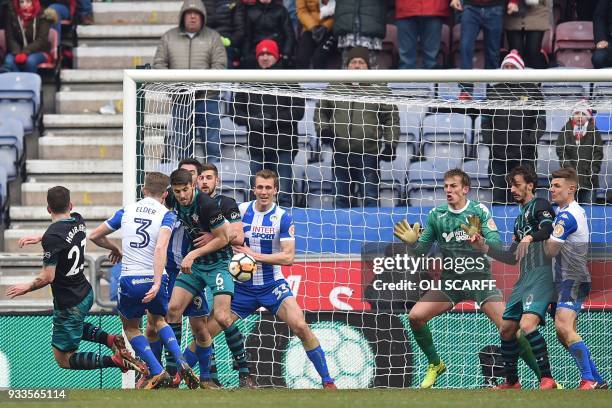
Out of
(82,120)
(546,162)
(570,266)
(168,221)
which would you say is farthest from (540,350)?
(82,120)

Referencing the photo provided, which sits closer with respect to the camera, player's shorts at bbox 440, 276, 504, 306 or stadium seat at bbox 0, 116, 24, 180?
player's shorts at bbox 440, 276, 504, 306

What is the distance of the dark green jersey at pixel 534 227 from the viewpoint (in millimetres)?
11969

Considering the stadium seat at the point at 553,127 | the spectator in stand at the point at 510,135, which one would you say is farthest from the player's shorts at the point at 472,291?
the stadium seat at the point at 553,127

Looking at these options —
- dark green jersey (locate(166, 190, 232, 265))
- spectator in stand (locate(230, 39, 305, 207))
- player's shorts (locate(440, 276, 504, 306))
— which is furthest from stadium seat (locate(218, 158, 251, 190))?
player's shorts (locate(440, 276, 504, 306))

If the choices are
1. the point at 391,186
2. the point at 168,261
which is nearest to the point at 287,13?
the point at 391,186

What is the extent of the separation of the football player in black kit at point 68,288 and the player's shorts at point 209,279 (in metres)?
0.78

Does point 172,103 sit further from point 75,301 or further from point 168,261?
point 75,301

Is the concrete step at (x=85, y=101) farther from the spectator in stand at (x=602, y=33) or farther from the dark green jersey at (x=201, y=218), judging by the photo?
the spectator in stand at (x=602, y=33)

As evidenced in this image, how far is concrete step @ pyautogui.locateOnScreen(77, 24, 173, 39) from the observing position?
17500mm

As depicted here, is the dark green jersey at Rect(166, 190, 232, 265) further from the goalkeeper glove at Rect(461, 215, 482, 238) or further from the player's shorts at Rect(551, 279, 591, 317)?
the player's shorts at Rect(551, 279, 591, 317)

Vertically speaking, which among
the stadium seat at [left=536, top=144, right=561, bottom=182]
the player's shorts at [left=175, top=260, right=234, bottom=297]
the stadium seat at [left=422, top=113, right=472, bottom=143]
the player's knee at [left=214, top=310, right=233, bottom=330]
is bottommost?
the player's knee at [left=214, top=310, right=233, bottom=330]

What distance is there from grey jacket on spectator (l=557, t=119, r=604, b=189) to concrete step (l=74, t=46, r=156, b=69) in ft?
18.8

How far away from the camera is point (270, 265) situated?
12.1 m

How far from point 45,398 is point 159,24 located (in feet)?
26.8
